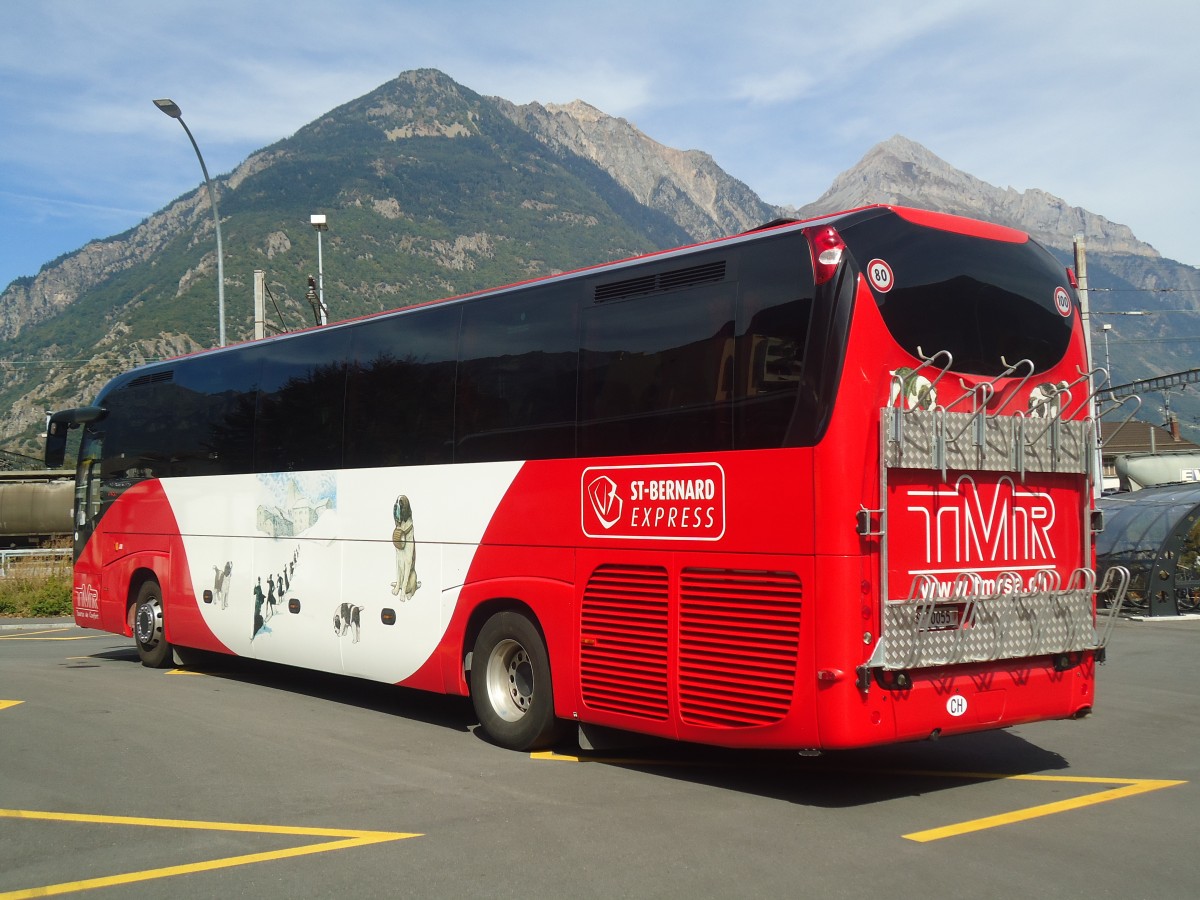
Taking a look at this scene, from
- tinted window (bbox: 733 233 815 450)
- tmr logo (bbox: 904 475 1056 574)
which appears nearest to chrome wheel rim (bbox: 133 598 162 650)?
tinted window (bbox: 733 233 815 450)


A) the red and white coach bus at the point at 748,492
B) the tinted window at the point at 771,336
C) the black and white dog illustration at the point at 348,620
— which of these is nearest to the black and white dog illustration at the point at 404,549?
the red and white coach bus at the point at 748,492

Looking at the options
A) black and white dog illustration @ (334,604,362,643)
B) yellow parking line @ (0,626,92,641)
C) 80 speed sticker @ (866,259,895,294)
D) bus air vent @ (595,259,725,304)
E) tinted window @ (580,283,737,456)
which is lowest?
yellow parking line @ (0,626,92,641)

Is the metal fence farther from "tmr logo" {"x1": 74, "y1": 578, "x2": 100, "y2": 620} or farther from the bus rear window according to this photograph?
the bus rear window

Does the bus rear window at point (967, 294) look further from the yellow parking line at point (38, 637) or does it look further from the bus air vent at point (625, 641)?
the yellow parking line at point (38, 637)

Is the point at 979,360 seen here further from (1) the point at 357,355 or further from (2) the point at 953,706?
(1) the point at 357,355

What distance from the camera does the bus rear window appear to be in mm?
7883

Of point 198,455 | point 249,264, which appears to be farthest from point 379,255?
point 198,455

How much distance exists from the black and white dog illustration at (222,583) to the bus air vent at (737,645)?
7100 millimetres

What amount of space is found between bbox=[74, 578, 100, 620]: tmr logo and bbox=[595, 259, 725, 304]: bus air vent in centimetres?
1002

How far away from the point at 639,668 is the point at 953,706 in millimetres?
2085

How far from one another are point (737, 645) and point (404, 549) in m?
4.15

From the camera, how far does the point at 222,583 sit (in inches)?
540

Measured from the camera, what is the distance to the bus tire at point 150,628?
15055mm

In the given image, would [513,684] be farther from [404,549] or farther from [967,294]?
[967,294]
